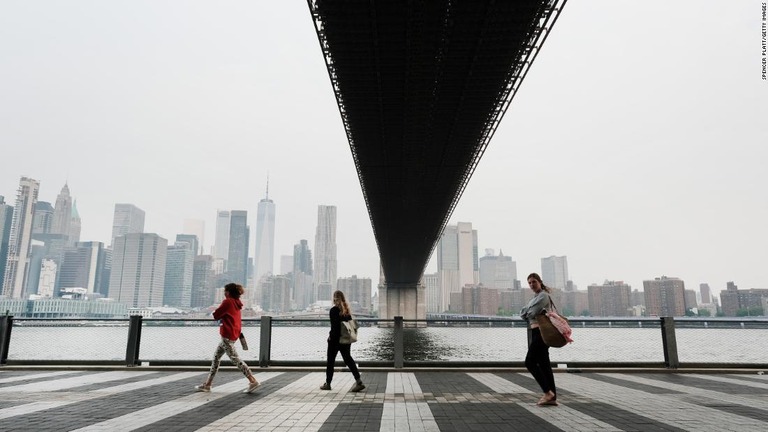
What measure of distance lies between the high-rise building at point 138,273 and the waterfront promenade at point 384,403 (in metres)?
184

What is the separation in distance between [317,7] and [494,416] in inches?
751

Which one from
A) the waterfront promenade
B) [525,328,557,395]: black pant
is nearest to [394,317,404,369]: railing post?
the waterfront promenade

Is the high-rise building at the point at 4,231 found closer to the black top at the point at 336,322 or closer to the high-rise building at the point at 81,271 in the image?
the high-rise building at the point at 81,271

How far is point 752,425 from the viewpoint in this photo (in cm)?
540

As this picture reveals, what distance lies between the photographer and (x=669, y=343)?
10.8 m

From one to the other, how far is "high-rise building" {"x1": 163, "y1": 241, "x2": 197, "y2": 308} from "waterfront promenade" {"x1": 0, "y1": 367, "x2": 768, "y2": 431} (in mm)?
176667

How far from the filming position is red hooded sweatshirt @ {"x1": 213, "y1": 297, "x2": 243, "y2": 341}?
7.80 m

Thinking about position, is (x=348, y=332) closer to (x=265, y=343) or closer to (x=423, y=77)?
(x=265, y=343)

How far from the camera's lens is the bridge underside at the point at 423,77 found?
71.6 ft

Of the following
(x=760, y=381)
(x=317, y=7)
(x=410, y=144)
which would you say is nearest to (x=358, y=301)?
(x=410, y=144)

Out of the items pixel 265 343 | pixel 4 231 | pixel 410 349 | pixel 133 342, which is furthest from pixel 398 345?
pixel 4 231

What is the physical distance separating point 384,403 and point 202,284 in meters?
177

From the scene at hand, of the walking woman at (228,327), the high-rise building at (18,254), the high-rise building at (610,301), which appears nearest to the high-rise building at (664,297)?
the high-rise building at (610,301)

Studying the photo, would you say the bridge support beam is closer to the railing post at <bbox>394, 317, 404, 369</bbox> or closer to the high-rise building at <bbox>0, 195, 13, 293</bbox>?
the railing post at <bbox>394, 317, 404, 369</bbox>
